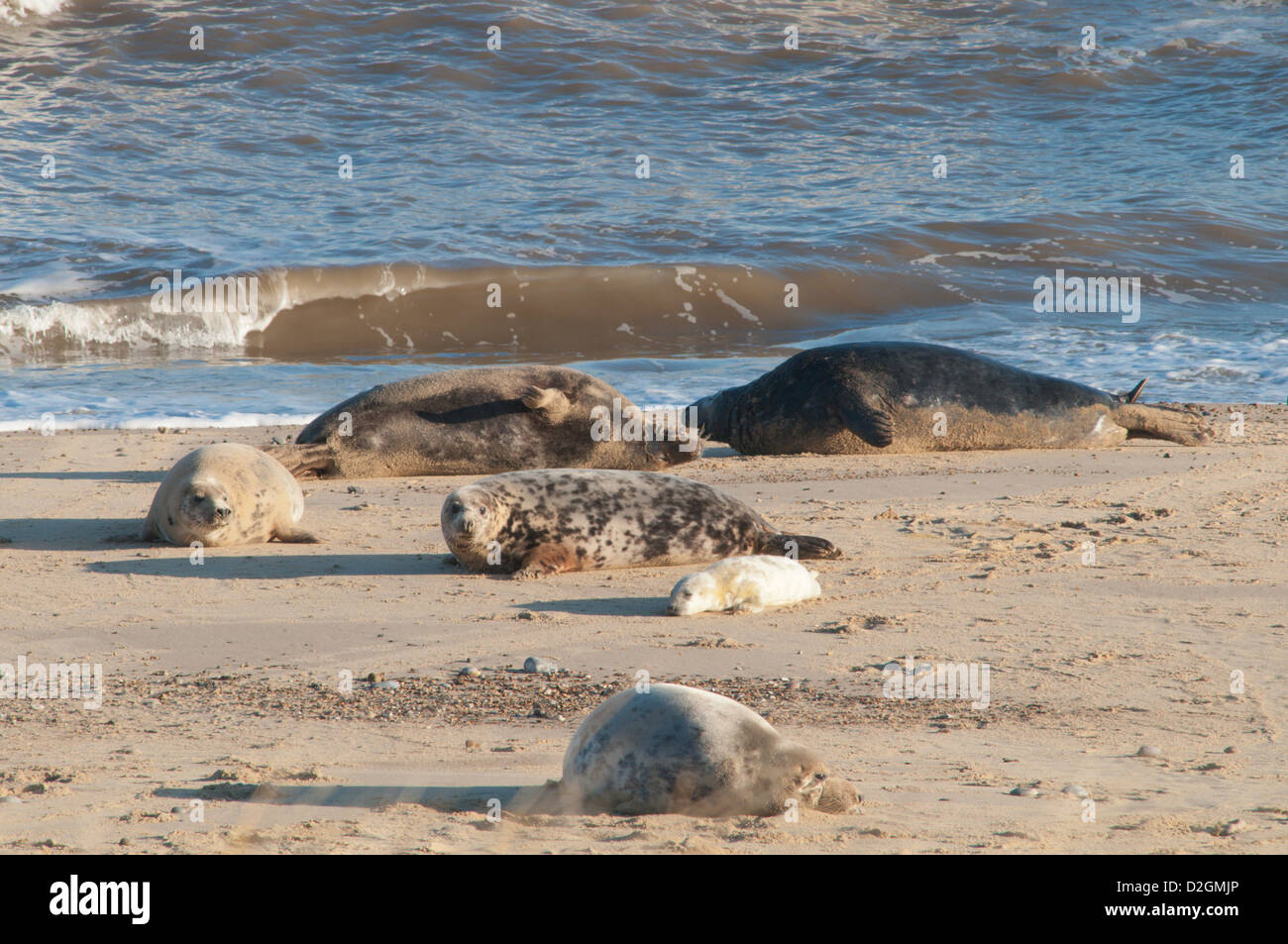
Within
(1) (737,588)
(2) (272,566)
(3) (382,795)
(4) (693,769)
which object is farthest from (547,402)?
(4) (693,769)

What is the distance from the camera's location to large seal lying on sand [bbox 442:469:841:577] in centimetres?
551

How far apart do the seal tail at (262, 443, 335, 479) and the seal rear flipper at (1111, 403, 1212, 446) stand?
5049 millimetres

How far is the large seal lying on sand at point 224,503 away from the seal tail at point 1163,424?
17.6ft

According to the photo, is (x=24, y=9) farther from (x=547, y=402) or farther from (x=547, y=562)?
(x=547, y=562)

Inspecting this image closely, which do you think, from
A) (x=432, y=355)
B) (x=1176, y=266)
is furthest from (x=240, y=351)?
(x=1176, y=266)

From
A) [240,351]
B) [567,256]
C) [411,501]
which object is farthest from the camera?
[567,256]

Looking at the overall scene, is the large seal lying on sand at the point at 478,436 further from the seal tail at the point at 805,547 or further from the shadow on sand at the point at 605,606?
the shadow on sand at the point at 605,606

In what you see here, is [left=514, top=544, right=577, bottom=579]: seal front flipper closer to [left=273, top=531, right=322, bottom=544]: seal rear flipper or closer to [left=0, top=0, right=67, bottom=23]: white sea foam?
[left=273, top=531, right=322, bottom=544]: seal rear flipper

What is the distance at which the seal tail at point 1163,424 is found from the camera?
27.9ft

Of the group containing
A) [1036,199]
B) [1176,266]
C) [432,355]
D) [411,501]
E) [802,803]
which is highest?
[1036,199]

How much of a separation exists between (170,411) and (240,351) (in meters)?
3.80

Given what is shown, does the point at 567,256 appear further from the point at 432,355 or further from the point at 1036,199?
the point at 1036,199
